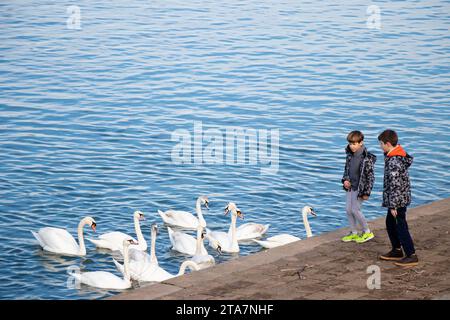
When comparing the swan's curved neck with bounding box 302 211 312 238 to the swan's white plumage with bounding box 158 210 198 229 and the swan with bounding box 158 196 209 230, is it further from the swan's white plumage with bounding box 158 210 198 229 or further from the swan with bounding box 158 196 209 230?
the swan's white plumage with bounding box 158 210 198 229

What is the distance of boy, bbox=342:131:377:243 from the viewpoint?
47.3 feet

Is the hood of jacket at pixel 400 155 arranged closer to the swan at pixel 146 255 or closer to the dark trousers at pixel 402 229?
the dark trousers at pixel 402 229

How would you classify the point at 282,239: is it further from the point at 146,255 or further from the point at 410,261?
the point at 410,261

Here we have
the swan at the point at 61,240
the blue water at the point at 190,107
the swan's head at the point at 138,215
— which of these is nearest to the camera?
the swan at the point at 61,240

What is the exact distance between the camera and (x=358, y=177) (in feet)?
47.7

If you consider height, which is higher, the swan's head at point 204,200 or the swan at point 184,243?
the swan's head at point 204,200

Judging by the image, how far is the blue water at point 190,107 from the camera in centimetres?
2033

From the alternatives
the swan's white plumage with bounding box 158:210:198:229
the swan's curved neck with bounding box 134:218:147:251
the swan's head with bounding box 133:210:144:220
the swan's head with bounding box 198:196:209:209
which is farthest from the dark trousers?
the swan's head with bounding box 198:196:209:209

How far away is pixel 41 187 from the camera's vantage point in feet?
70.5

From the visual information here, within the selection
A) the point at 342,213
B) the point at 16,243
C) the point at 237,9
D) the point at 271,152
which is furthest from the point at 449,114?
the point at 237,9

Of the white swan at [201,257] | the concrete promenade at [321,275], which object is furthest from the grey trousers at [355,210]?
the white swan at [201,257]

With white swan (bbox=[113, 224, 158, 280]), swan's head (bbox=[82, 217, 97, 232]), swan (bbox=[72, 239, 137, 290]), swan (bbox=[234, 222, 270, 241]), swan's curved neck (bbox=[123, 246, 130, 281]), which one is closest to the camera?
swan (bbox=[72, 239, 137, 290])

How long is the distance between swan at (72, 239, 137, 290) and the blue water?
0.13 m

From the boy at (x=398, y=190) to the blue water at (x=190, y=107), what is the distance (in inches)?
196
